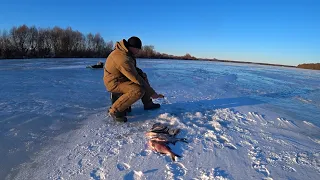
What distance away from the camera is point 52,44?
169 ft

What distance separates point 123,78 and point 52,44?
53.5 meters

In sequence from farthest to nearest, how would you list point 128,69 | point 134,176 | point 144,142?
1. point 128,69
2. point 144,142
3. point 134,176

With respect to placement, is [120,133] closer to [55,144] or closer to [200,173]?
[55,144]

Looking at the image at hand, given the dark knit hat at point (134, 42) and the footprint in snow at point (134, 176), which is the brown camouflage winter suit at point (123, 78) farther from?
the footprint in snow at point (134, 176)

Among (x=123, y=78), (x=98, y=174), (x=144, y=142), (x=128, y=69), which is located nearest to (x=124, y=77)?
(x=123, y=78)

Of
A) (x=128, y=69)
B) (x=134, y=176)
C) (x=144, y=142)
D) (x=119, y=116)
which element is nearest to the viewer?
(x=134, y=176)

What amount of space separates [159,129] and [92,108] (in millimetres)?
1836

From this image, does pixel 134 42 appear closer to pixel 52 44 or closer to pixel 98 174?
pixel 98 174

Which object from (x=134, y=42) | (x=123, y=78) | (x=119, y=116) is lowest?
(x=119, y=116)

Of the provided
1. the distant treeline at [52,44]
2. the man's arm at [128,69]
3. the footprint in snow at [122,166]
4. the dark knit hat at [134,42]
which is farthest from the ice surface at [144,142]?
the distant treeline at [52,44]

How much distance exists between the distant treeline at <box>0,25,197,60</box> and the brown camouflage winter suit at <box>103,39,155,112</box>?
40461 millimetres

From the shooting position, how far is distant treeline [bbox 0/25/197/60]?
1693 inches

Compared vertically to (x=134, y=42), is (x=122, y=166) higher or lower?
lower

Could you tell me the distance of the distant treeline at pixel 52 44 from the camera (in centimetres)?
4300
